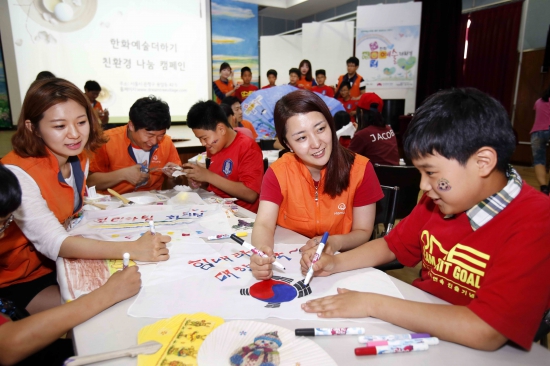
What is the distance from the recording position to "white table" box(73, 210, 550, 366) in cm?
72

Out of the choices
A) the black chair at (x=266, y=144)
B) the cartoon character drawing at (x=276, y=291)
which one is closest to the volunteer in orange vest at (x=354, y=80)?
the black chair at (x=266, y=144)

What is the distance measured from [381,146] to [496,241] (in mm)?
2234

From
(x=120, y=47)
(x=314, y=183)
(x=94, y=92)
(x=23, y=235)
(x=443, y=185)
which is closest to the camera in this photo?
(x=443, y=185)

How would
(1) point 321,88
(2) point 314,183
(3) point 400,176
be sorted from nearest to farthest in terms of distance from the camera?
(2) point 314,183, (3) point 400,176, (1) point 321,88

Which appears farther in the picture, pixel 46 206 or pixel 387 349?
pixel 46 206

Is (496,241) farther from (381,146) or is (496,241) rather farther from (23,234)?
(381,146)

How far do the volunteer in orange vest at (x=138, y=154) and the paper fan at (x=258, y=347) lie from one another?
1.67 meters

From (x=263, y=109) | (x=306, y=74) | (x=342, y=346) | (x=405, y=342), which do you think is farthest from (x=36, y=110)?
(x=306, y=74)

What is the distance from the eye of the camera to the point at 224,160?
2320 mm

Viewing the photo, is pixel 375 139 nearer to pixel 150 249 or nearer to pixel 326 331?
pixel 150 249

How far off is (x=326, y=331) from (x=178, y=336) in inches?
12.8

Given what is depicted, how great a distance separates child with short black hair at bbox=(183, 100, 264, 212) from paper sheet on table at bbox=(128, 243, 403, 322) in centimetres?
93

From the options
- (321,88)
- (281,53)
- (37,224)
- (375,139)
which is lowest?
(37,224)

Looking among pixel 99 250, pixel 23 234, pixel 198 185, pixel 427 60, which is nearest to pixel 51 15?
pixel 198 185
